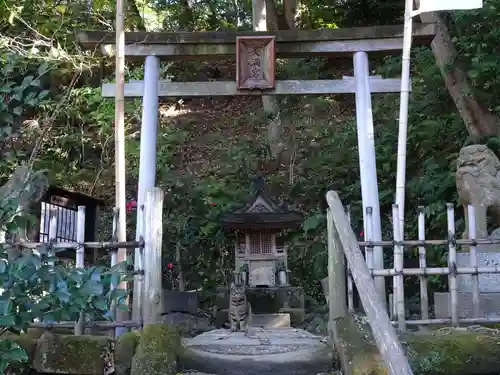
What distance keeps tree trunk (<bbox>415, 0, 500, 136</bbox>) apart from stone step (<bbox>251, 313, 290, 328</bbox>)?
4.99 meters

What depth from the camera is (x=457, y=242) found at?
176 inches

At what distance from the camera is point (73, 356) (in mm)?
3986

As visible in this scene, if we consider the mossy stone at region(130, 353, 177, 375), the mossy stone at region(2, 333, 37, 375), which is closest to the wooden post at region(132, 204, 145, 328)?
the mossy stone at region(130, 353, 177, 375)

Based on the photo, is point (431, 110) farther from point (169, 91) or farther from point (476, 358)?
point (476, 358)

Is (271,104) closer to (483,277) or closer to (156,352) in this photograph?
(483,277)

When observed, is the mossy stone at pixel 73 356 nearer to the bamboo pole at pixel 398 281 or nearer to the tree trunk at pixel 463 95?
the bamboo pole at pixel 398 281

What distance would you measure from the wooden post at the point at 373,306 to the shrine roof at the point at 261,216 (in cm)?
351

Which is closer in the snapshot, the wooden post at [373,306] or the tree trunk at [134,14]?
the wooden post at [373,306]

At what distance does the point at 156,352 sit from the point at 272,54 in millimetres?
4195

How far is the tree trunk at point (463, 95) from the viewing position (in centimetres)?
1002

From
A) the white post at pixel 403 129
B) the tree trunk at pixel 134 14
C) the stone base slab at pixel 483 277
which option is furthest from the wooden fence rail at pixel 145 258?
the tree trunk at pixel 134 14

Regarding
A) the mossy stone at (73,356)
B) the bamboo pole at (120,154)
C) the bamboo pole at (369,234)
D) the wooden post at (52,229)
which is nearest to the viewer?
the wooden post at (52,229)

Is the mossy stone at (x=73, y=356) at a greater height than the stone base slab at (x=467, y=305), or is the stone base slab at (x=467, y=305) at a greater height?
the stone base slab at (x=467, y=305)

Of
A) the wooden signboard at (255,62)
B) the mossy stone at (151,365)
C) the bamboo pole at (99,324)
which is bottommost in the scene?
the mossy stone at (151,365)
